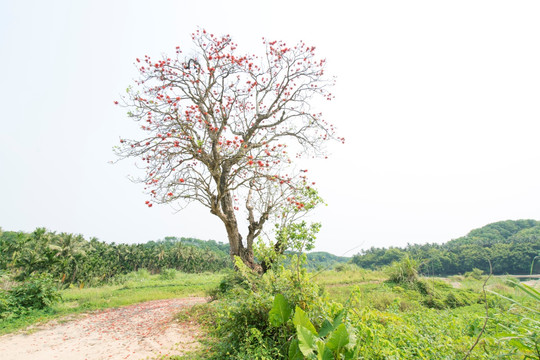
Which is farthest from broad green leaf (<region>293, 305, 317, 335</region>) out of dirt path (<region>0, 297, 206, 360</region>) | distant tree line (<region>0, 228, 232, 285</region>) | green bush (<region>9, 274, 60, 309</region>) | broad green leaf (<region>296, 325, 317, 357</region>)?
distant tree line (<region>0, 228, 232, 285</region>)

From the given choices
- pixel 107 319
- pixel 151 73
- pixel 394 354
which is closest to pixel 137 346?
pixel 107 319

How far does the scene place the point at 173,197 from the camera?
285 inches

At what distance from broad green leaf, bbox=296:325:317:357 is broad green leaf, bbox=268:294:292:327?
0.52 meters

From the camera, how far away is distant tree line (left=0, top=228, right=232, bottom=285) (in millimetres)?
19375

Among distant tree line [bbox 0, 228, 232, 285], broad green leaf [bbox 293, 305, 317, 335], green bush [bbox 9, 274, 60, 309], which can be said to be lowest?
green bush [bbox 9, 274, 60, 309]

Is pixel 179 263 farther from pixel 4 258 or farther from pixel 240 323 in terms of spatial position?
pixel 240 323

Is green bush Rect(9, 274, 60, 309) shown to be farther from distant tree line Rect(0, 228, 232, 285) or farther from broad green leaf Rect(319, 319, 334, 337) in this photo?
broad green leaf Rect(319, 319, 334, 337)

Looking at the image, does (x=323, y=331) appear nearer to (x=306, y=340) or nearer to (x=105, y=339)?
(x=306, y=340)

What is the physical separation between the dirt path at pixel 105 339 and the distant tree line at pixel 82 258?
7402 millimetres

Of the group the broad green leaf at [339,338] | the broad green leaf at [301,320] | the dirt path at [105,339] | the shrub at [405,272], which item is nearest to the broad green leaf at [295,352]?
the broad green leaf at [301,320]

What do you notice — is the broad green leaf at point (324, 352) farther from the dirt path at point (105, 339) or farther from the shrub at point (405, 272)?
the shrub at point (405, 272)

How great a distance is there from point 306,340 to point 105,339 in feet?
17.9

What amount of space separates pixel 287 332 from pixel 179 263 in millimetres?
50277

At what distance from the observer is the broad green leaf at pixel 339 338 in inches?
82.6
